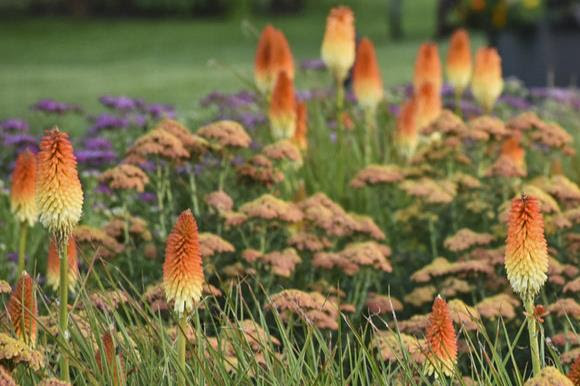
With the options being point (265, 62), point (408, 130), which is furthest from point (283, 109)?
point (408, 130)

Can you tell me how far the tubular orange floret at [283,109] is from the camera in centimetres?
601

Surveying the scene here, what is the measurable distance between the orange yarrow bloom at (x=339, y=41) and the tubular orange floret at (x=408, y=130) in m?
0.38

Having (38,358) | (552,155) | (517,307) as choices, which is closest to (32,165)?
(38,358)

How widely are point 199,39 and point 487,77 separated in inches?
691

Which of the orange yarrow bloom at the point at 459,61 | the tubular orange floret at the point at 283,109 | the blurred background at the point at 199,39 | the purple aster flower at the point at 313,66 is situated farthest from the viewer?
the blurred background at the point at 199,39

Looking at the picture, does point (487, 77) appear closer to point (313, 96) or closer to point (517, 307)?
point (313, 96)

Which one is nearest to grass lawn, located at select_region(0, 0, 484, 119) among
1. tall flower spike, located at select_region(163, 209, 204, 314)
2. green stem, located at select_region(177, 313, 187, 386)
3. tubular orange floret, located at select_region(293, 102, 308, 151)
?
tubular orange floret, located at select_region(293, 102, 308, 151)

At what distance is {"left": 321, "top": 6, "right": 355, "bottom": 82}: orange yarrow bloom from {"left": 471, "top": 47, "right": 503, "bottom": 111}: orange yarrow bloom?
0.88 metres

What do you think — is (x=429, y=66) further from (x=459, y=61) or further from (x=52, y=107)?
(x=52, y=107)

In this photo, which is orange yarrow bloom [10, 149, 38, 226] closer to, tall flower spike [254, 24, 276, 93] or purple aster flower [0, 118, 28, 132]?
tall flower spike [254, 24, 276, 93]

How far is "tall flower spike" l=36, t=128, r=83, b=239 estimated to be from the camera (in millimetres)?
3125

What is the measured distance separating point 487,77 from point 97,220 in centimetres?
225

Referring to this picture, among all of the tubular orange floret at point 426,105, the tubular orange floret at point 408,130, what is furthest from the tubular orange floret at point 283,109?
the tubular orange floret at point 426,105

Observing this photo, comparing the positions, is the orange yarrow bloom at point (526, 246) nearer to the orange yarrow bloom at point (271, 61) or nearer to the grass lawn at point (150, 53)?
the orange yarrow bloom at point (271, 61)
